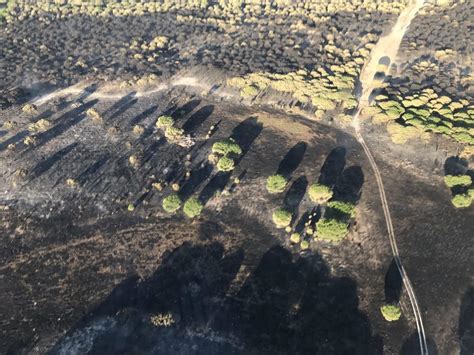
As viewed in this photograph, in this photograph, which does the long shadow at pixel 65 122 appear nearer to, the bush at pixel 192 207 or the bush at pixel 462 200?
the bush at pixel 192 207

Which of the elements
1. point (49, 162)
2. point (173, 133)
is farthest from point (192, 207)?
point (49, 162)

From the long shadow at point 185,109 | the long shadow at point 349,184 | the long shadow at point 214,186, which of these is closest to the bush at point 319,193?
the long shadow at point 349,184

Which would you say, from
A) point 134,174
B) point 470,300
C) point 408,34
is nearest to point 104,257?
point 134,174

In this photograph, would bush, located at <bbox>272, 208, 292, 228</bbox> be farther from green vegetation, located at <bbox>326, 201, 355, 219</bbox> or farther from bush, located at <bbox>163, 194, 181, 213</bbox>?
bush, located at <bbox>163, 194, 181, 213</bbox>

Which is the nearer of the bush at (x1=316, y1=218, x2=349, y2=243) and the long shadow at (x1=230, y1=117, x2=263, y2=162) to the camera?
the bush at (x1=316, y1=218, x2=349, y2=243)

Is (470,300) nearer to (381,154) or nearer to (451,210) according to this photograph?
(451,210)

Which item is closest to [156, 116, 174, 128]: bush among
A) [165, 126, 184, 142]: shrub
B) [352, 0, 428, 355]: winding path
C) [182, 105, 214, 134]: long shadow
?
[165, 126, 184, 142]: shrub
